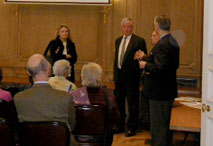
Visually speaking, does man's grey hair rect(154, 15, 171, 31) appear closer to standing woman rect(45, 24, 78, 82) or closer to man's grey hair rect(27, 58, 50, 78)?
man's grey hair rect(27, 58, 50, 78)

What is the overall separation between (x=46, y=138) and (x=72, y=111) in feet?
1.08

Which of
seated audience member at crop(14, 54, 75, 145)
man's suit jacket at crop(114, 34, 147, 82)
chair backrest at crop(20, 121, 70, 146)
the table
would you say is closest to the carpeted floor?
man's suit jacket at crop(114, 34, 147, 82)

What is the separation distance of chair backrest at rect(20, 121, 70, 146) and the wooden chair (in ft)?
2.70

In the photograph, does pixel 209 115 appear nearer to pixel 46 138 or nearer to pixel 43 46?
pixel 46 138

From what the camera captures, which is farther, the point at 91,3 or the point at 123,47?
the point at 91,3

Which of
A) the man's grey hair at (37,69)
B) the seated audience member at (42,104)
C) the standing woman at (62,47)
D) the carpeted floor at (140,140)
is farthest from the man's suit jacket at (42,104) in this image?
the standing woman at (62,47)

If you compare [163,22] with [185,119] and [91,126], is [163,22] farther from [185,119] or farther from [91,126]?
[91,126]

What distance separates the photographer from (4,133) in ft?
7.31

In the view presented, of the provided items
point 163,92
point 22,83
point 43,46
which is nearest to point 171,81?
point 163,92

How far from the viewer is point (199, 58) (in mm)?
6199

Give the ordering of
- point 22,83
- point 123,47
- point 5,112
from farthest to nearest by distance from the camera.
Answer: point 22,83
point 123,47
point 5,112

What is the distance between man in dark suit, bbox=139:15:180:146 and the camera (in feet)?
11.4

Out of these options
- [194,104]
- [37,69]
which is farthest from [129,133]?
[37,69]

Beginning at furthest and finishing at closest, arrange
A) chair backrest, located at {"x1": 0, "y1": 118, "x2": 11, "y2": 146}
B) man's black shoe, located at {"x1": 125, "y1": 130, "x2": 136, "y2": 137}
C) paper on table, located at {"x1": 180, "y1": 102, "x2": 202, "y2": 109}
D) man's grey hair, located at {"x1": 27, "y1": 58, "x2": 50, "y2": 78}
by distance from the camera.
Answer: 1. man's black shoe, located at {"x1": 125, "y1": 130, "x2": 136, "y2": 137}
2. paper on table, located at {"x1": 180, "y1": 102, "x2": 202, "y2": 109}
3. man's grey hair, located at {"x1": 27, "y1": 58, "x2": 50, "y2": 78}
4. chair backrest, located at {"x1": 0, "y1": 118, "x2": 11, "y2": 146}
